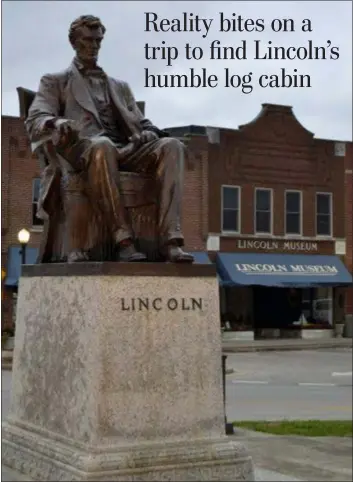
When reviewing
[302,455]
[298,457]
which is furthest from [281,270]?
[298,457]

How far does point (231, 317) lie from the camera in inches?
1212

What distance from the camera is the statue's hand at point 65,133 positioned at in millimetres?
5523

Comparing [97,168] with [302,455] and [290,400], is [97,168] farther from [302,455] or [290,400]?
[290,400]

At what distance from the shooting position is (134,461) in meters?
5.19

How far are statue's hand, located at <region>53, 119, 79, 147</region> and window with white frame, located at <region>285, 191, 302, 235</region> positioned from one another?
27302 mm

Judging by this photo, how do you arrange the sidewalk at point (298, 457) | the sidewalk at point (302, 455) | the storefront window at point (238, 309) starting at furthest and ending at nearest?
the storefront window at point (238, 309), the sidewalk at point (302, 455), the sidewalk at point (298, 457)

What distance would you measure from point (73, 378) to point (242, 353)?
2090 centimetres

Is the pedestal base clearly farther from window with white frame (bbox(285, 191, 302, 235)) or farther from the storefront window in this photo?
window with white frame (bbox(285, 191, 302, 235))

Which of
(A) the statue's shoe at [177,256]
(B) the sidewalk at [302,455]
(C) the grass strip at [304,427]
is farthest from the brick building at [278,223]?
(A) the statue's shoe at [177,256]

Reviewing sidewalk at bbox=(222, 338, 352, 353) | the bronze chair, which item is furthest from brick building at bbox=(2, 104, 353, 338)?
the bronze chair

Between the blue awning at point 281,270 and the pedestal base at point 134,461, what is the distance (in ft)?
77.8

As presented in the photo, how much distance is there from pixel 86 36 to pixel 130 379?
261 cm

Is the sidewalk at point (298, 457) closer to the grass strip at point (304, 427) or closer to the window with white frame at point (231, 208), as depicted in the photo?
the grass strip at point (304, 427)

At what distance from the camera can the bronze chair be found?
18.9 feet
